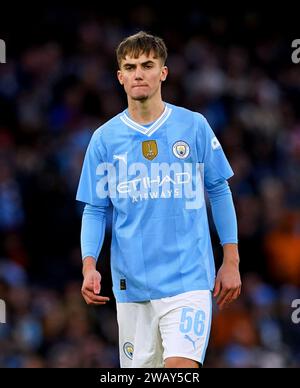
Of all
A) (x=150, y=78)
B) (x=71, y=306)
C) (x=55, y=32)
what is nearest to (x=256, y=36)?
(x=55, y=32)

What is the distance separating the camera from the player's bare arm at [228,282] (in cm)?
619

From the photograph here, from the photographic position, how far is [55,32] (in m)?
14.4

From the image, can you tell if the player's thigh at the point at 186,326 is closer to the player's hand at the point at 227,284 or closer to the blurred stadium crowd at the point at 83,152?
the player's hand at the point at 227,284

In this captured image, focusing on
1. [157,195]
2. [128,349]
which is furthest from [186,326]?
[157,195]

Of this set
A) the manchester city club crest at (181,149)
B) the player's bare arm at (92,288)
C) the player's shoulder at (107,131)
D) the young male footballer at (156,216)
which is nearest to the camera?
the player's bare arm at (92,288)

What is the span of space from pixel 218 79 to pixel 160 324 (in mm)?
8266

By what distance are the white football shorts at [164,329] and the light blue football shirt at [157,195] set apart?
0.20 feet

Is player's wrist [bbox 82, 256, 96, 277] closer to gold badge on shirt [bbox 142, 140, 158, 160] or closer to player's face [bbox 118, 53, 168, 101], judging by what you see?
gold badge on shirt [bbox 142, 140, 158, 160]

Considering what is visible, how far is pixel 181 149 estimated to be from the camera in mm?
6281

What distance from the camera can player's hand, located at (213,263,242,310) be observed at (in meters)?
6.19

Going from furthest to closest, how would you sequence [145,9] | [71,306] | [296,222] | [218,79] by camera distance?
[145,9]
[218,79]
[296,222]
[71,306]

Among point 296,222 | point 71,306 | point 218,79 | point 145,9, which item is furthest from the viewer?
point 145,9

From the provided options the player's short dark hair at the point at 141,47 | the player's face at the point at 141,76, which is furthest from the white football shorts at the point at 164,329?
the player's short dark hair at the point at 141,47

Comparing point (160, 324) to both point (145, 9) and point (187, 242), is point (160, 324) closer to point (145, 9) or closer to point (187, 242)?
point (187, 242)
